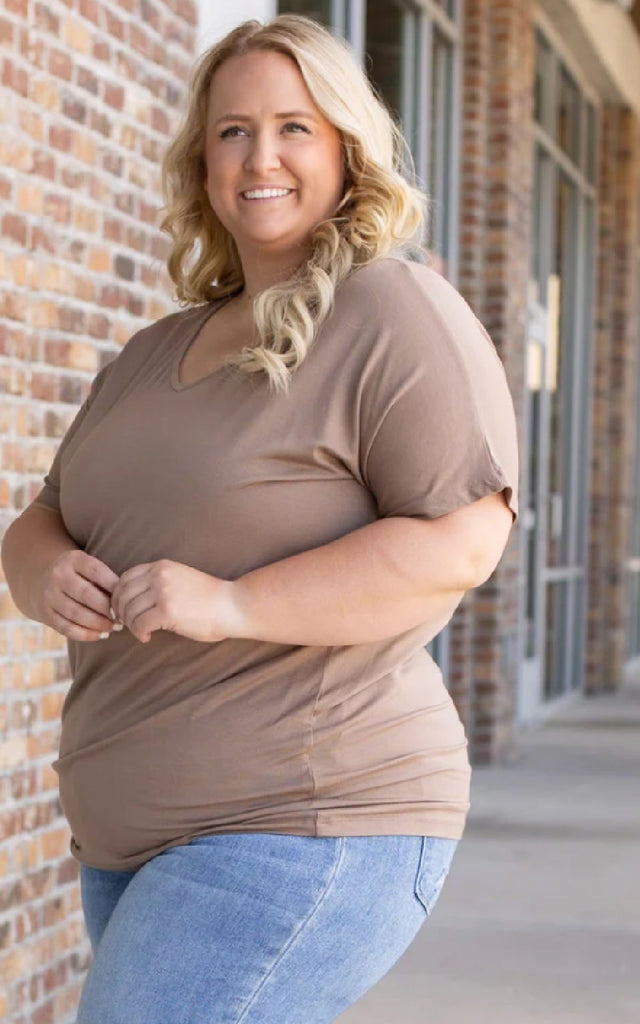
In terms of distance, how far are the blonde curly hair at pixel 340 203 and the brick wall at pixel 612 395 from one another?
1027 cm

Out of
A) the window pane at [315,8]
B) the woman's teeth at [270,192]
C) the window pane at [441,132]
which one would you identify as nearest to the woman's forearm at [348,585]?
the woman's teeth at [270,192]

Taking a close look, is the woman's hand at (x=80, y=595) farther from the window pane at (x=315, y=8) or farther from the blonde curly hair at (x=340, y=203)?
the window pane at (x=315, y=8)

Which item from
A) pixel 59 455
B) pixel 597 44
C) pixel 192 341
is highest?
pixel 597 44

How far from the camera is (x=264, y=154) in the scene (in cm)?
190

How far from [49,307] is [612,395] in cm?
936

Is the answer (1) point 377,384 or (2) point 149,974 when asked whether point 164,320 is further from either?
(2) point 149,974

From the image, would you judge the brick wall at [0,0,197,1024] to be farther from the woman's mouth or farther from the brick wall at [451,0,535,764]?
the brick wall at [451,0,535,764]

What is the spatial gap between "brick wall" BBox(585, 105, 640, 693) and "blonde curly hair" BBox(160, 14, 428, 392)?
10273 millimetres

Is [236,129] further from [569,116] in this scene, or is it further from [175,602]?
[569,116]

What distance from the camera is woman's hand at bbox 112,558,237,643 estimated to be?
1.69m

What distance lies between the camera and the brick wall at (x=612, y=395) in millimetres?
12234

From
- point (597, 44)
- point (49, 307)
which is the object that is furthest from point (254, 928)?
point (597, 44)

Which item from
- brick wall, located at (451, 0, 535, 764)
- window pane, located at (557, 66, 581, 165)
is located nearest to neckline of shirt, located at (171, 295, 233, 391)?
brick wall, located at (451, 0, 535, 764)

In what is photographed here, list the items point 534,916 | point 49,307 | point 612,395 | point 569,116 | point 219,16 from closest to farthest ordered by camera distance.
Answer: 1. point 49,307
2. point 219,16
3. point 534,916
4. point 569,116
5. point 612,395
